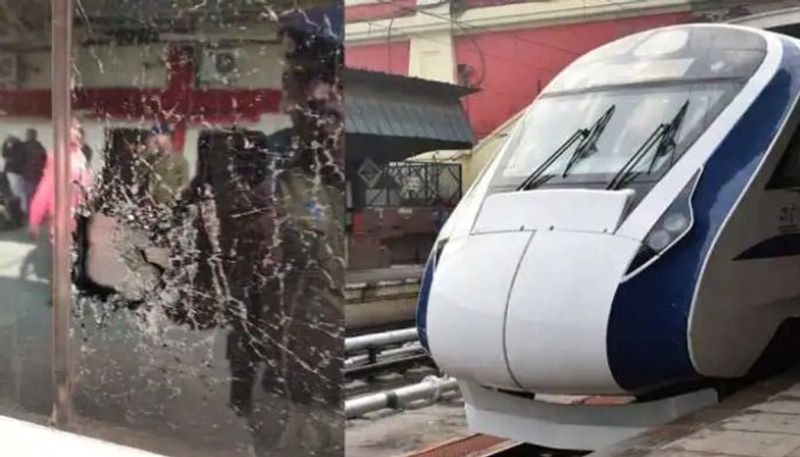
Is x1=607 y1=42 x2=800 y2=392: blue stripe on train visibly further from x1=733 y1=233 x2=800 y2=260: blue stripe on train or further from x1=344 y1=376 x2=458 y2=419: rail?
x1=344 y1=376 x2=458 y2=419: rail

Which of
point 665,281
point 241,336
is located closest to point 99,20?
point 241,336

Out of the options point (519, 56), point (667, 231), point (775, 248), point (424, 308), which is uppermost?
point (519, 56)

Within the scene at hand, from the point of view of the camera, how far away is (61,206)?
4.73 meters

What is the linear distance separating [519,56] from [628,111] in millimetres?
2764

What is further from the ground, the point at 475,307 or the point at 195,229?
the point at 195,229

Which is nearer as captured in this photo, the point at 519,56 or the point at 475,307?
the point at 475,307

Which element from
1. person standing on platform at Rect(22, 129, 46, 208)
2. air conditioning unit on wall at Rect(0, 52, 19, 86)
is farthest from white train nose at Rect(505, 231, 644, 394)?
air conditioning unit on wall at Rect(0, 52, 19, 86)

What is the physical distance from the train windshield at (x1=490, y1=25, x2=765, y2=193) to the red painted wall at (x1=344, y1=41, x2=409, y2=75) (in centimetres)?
240

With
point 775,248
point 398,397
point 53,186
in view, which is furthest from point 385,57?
point 53,186

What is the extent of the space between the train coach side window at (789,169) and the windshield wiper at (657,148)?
624 mm

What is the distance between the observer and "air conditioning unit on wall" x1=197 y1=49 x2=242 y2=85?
3.88 meters

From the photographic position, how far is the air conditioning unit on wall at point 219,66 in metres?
3.88

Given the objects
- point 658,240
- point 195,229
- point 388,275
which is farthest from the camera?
point 388,275

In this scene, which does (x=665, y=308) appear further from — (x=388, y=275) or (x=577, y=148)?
(x=388, y=275)
